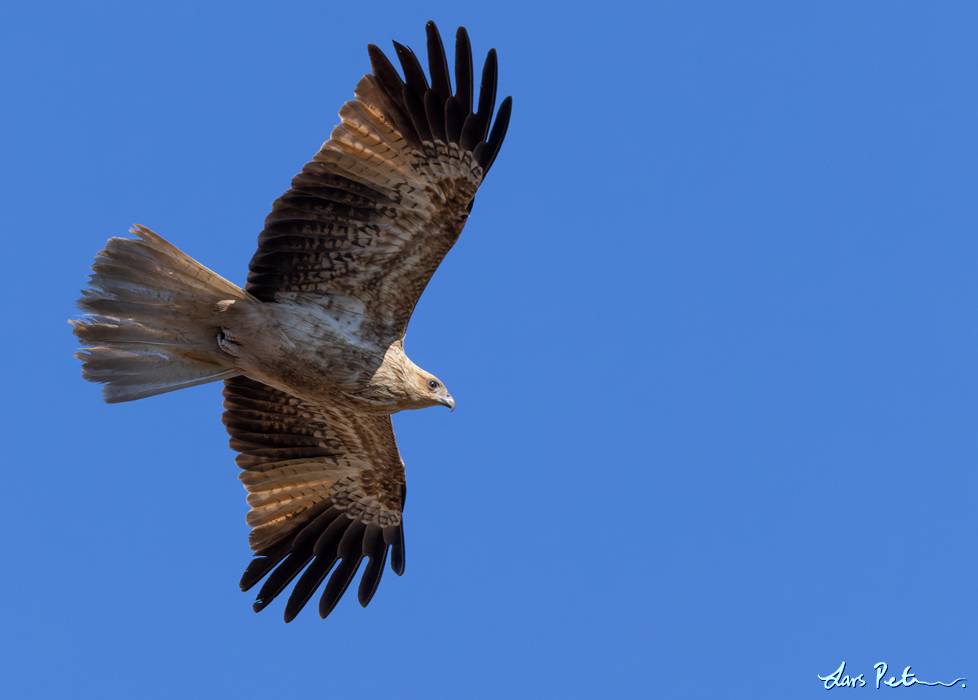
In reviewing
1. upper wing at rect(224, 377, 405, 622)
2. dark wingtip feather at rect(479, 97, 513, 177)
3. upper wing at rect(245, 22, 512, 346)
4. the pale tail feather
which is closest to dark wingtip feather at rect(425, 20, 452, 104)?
upper wing at rect(245, 22, 512, 346)

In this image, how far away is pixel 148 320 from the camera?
7680 millimetres

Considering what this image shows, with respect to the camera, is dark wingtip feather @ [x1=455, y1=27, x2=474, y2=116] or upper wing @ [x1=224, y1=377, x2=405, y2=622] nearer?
dark wingtip feather @ [x1=455, y1=27, x2=474, y2=116]

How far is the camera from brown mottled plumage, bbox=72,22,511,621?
7.53 m

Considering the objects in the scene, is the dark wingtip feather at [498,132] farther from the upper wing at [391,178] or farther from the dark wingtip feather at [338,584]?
the dark wingtip feather at [338,584]

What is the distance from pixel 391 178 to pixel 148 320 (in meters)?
2.00

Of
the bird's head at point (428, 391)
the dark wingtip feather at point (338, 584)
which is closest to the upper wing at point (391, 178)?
the bird's head at point (428, 391)

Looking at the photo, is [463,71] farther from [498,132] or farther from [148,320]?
[148,320]

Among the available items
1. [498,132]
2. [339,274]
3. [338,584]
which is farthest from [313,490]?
[498,132]

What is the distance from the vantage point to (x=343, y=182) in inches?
300

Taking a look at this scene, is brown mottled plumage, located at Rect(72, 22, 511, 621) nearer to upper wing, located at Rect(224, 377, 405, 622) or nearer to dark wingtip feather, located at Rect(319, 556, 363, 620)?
upper wing, located at Rect(224, 377, 405, 622)

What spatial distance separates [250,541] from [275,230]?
3.16 meters

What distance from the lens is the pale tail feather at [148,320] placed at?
7422mm

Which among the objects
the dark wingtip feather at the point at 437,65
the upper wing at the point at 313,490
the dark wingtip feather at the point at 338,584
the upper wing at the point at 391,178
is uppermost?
the dark wingtip feather at the point at 437,65

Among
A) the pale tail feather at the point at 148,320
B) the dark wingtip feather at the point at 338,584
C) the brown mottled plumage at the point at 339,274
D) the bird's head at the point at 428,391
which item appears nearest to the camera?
the pale tail feather at the point at 148,320
